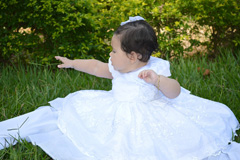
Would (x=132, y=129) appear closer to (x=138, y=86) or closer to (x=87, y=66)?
(x=138, y=86)

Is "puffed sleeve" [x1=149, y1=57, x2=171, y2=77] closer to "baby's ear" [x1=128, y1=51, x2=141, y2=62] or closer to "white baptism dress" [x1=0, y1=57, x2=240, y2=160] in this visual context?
"white baptism dress" [x1=0, y1=57, x2=240, y2=160]

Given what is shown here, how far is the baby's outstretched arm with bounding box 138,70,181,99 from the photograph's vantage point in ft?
6.12

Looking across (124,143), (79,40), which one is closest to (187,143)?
(124,143)

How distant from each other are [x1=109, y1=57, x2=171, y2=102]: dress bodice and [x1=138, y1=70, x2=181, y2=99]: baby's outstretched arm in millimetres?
124

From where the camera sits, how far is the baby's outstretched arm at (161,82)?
6.12ft

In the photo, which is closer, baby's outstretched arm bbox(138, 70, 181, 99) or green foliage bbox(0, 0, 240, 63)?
baby's outstretched arm bbox(138, 70, 181, 99)

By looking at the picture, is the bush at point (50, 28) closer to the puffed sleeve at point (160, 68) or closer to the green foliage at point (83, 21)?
the green foliage at point (83, 21)

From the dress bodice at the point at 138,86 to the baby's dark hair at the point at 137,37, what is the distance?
140mm

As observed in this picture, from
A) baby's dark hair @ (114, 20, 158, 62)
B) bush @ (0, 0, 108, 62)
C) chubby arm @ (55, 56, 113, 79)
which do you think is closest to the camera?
baby's dark hair @ (114, 20, 158, 62)

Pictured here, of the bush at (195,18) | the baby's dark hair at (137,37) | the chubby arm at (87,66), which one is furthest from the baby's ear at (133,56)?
the bush at (195,18)

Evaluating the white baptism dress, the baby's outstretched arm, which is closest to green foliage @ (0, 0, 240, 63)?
the white baptism dress

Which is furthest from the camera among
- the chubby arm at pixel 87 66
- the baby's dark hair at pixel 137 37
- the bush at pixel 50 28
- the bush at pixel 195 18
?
the bush at pixel 195 18

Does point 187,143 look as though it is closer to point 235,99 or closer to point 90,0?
point 235,99

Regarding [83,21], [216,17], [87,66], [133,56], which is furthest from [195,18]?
[133,56]
